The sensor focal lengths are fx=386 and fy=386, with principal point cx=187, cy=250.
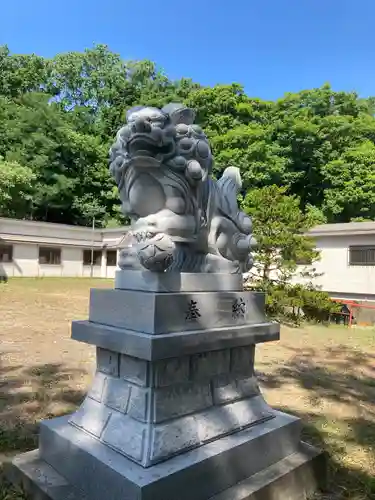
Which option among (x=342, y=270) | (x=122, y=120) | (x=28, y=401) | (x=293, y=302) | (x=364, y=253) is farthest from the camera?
(x=122, y=120)

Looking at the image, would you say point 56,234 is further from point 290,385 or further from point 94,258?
point 290,385

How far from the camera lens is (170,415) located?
2377 millimetres

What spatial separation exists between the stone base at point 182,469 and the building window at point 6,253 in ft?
63.7

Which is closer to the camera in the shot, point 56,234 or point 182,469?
point 182,469

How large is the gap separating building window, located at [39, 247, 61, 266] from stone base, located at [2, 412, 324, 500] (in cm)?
2025

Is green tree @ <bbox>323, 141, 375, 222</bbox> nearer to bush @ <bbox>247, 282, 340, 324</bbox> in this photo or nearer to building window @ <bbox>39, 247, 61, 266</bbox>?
bush @ <bbox>247, 282, 340, 324</bbox>

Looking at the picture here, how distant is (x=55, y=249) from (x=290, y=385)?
64.1 ft

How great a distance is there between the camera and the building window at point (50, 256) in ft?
71.7

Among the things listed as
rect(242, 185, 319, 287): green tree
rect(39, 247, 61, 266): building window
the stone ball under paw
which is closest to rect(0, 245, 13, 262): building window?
rect(39, 247, 61, 266): building window

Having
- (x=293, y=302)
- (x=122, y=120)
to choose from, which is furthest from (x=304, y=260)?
(x=122, y=120)

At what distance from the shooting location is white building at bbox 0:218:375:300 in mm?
13555

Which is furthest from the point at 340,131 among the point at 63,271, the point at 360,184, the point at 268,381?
the point at 268,381

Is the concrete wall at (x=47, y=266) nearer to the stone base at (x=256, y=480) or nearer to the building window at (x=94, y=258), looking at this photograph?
the building window at (x=94, y=258)

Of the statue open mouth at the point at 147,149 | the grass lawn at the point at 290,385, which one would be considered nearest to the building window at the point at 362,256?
the grass lawn at the point at 290,385
